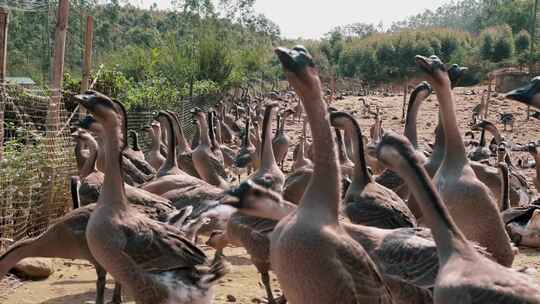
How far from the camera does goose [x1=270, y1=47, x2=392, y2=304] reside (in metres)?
4.10

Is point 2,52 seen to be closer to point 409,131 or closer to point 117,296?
point 117,296

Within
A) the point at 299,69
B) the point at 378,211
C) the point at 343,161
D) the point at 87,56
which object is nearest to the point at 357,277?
the point at 299,69

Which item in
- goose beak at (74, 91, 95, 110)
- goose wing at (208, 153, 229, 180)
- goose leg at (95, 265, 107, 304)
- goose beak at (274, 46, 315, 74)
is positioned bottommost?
goose leg at (95, 265, 107, 304)

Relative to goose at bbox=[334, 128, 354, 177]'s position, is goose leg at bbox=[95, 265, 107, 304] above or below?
below

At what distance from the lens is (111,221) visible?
18.8 ft

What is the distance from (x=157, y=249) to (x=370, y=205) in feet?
7.67

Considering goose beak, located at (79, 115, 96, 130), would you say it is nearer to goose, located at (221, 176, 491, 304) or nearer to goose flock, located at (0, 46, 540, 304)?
goose flock, located at (0, 46, 540, 304)

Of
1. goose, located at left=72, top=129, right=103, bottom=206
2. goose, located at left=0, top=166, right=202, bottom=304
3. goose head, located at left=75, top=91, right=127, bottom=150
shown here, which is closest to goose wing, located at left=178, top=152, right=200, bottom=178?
goose, located at left=72, top=129, right=103, bottom=206

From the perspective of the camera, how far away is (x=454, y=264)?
389cm

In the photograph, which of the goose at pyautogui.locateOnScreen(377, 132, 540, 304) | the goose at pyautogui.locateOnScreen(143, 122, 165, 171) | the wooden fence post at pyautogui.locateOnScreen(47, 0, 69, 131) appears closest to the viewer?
the goose at pyautogui.locateOnScreen(377, 132, 540, 304)

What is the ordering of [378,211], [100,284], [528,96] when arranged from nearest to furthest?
[528,96] < [378,211] < [100,284]

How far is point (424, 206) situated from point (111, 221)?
119 inches

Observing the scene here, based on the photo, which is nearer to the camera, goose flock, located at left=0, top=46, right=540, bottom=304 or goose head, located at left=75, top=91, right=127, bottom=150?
goose flock, located at left=0, top=46, right=540, bottom=304

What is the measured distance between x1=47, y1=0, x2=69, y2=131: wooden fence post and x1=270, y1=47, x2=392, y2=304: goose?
6.24 m
